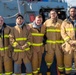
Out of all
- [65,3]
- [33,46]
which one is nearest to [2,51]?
[33,46]

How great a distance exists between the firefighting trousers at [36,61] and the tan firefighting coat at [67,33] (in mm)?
633

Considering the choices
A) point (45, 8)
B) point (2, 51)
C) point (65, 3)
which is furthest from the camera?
point (65, 3)

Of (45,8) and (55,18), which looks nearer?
(55,18)

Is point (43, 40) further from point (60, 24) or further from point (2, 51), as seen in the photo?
point (2, 51)

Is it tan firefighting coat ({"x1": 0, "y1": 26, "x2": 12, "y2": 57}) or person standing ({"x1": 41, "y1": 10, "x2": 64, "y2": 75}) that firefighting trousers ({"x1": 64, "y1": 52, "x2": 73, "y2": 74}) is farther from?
tan firefighting coat ({"x1": 0, "y1": 26, "x2": 12, "y2": 57})

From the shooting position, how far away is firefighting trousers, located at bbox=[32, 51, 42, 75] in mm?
6094

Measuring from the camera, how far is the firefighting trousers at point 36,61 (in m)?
6.09

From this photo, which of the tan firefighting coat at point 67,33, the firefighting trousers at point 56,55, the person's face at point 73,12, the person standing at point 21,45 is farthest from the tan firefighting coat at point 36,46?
the person's face at point 73,12

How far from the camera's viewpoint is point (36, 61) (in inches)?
240

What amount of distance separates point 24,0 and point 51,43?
634 centimetres

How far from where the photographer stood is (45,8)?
12.1m

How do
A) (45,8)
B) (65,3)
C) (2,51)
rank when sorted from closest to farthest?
(2,51)
(45,8)
(65,3)

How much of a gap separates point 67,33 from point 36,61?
37.3 inches

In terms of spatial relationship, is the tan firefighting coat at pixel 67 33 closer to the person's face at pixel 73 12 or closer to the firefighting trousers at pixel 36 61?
the person's face at pixel 73 12
